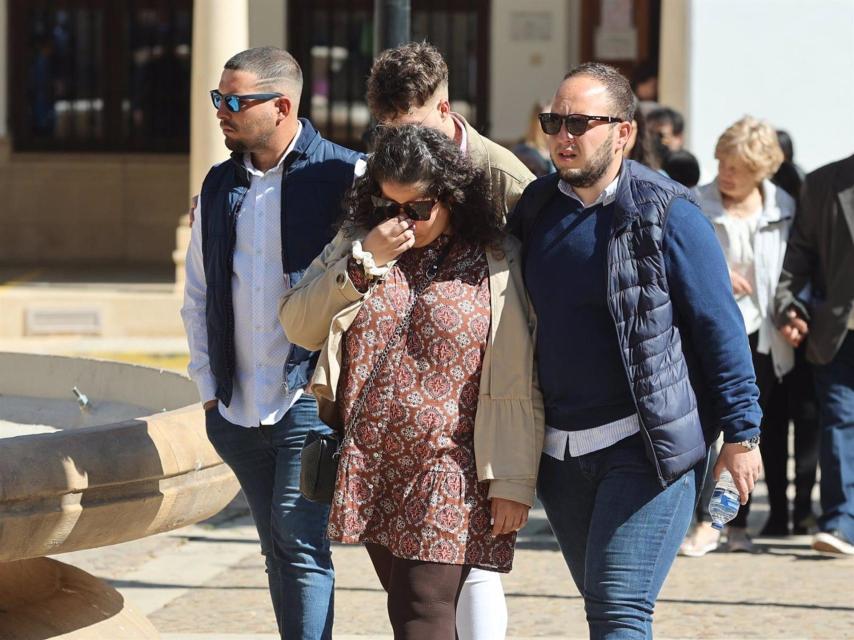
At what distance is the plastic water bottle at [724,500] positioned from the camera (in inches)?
150

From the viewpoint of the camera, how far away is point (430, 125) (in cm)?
414

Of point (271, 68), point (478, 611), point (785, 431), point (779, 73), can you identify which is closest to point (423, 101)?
point (271, 68)

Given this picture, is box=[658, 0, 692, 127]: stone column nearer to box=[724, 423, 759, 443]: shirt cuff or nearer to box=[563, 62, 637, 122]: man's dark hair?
box=[563, 62, 637, 122]: man's dark hair

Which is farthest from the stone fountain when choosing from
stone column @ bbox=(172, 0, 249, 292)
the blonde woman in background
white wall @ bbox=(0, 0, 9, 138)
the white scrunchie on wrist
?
white wall @ bbox=(0, 0, 9, 138)

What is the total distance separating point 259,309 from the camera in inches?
167

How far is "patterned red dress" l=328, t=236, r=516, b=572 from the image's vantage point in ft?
12.2

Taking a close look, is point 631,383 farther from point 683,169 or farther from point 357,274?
point 683,169

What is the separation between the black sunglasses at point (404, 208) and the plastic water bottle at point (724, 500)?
0.91m

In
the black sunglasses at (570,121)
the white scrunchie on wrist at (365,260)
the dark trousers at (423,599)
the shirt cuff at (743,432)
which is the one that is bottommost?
the dark trousers at (423,599)

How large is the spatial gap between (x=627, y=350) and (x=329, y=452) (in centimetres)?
74

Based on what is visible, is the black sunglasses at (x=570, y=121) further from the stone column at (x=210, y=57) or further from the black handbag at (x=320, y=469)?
the stone column at (x=210, y=57)

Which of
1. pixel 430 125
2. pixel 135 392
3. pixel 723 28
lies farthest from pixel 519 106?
pixel 430 125

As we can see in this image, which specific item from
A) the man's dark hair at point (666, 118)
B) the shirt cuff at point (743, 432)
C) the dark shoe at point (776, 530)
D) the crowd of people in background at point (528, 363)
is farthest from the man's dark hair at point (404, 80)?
the man's dark hair at point (666, 118)

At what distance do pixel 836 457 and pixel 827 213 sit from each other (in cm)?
102
